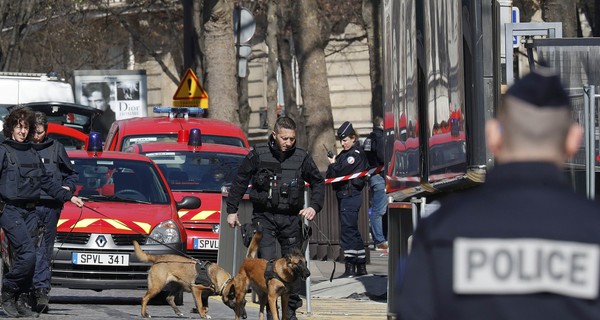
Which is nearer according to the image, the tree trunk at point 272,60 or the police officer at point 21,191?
the police officer at point 21,191

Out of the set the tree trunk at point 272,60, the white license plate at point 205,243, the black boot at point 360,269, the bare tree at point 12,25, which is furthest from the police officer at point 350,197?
the bare tree at point 12,25

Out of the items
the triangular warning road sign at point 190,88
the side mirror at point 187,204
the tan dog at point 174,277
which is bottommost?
the tan dog at point 174,277

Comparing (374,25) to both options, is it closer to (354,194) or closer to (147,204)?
(354,194)

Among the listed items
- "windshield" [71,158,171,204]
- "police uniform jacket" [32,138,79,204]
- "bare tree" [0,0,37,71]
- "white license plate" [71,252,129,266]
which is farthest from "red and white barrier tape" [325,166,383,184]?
"bare tree" [0,0,37,71]

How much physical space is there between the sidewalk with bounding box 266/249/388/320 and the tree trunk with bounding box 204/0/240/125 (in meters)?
6.54

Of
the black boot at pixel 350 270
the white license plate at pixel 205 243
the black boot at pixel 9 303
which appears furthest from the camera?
the black boot at pixel 350 270

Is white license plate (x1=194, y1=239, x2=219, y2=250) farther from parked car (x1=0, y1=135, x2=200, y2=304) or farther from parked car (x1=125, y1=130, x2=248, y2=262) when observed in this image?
parked car (x1=0, y1=135, x2=200, y2=304)

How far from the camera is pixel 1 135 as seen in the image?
12578 mm

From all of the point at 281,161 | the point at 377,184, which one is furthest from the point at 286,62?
the point at 281,161

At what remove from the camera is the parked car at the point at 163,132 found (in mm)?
19547

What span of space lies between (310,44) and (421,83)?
13.5m

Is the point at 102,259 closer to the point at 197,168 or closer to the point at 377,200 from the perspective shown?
the point at 197,168

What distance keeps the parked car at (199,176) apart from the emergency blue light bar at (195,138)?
0.02 metres

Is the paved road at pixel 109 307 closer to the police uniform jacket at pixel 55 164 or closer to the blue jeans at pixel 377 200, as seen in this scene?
the police uniform jacket at pixel 55 164
